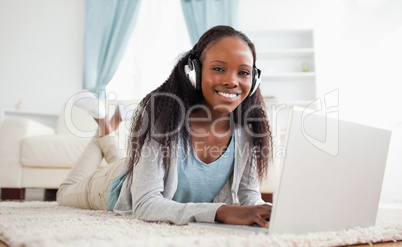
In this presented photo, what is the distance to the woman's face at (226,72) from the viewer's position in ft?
3.52

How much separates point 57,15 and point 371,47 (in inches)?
147

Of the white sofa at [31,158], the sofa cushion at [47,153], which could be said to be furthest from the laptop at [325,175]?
the sofa cushion at [47,153]

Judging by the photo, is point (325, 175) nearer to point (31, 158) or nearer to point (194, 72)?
point (194, 72)

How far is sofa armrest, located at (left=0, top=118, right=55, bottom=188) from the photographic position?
2486 millimetres

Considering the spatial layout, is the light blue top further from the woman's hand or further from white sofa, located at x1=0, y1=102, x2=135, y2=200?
white sofa, located at x1=0, y1=102, x2=135, y2=200

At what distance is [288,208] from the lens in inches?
28.5

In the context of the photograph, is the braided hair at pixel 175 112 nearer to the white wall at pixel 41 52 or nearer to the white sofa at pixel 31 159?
the white sofa at pixel 31 159

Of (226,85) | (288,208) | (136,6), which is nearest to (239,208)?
(288,208)

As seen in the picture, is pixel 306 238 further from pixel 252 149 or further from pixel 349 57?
pixel 349 57

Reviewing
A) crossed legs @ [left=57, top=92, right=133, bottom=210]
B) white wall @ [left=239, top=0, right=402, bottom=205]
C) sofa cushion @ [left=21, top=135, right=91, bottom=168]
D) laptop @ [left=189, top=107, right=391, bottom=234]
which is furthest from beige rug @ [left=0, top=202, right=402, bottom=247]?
white wall @ [left=239, top=0, right=402, bottom=205]

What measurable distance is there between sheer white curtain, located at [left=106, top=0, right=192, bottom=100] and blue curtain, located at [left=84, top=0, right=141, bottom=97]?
0.53ft

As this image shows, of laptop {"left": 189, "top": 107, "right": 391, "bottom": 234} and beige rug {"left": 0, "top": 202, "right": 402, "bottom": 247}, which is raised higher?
laptop {"left": 189, "top": 107, "right": 391, "bottom": 234}

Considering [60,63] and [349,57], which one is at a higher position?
[349,57]

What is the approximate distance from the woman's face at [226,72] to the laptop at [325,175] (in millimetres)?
359
